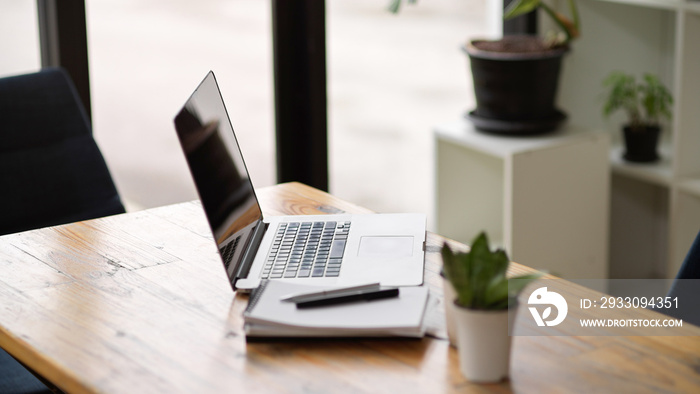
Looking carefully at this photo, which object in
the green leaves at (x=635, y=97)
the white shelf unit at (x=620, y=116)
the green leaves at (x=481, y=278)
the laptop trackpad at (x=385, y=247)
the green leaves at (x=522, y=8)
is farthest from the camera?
the white shelf unit at (x=620, y=116)

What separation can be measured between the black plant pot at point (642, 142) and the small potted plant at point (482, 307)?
1.86m

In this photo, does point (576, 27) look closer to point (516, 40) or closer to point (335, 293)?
point (516, 40)

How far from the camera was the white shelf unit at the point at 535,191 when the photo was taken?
257cm

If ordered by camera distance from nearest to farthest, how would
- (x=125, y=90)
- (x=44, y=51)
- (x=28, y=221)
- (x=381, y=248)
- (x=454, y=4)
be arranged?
(x=381, y=248) → (x=28, y=221) → (x=44, y=51) → (x=125, y=90) → (x=454, y=4)

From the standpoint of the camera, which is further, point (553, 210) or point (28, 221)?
point (553, 210)

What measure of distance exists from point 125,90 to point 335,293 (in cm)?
151

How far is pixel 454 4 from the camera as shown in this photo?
9.67ft

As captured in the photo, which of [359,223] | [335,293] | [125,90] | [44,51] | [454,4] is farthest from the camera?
[454,4]

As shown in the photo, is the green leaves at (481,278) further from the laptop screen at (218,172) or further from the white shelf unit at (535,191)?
the white shelf unit at (535,191)

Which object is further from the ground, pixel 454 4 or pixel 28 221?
pixel 454 4

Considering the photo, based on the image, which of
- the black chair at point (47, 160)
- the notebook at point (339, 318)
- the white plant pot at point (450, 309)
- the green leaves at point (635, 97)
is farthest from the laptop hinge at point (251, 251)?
the green leaves at point (635, 97)

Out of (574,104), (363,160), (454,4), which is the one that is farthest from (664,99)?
(363,160)

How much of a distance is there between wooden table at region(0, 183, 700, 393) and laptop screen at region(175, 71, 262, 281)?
74mm

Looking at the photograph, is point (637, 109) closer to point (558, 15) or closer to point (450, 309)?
point (558, 15)
